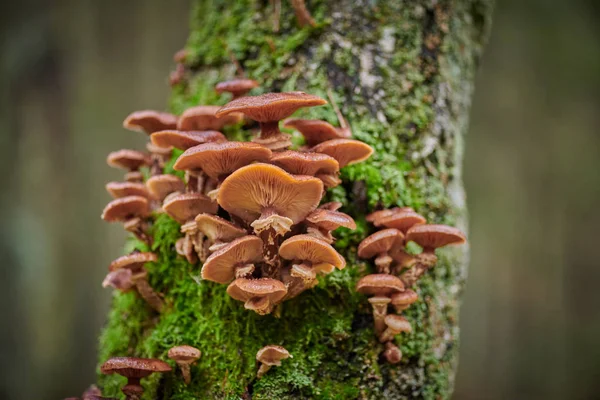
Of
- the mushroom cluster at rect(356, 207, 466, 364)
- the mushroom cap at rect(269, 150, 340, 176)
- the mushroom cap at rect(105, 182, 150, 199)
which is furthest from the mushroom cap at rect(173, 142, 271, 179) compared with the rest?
the mushroom cluster at rect(356, 207, 466, 364)

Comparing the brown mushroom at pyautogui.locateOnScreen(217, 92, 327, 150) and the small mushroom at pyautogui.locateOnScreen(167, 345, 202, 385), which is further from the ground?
the brown mushroom at pyautogui.locateOnScreen(217, 92, 327, 150)

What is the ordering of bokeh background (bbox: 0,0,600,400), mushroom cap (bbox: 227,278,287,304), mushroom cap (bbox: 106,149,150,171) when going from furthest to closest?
bokeh background (bbox: 0,0,600,400)
mushroom cap (bbox: 106,149,150,171)
mushroom cap (bbox: 227,278,287,304)

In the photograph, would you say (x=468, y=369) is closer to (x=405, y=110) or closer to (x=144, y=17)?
(x=405, y=110)

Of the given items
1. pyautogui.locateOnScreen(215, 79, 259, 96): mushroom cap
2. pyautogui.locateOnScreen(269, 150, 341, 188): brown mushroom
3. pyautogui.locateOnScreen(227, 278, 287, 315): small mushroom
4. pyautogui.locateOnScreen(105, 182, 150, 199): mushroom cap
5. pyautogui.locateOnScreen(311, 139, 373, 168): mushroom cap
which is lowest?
pyautogui.locateOnScreen(227, 278, 287, 315): small mushroom

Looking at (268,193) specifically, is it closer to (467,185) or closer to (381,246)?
(381,246)

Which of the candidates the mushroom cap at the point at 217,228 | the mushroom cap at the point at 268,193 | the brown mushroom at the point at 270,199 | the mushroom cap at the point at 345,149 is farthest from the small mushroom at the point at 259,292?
the mushroom cap at the point at 345,149

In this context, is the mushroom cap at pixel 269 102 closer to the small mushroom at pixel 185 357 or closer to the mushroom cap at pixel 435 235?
the mushroom cap at pixel 435 235

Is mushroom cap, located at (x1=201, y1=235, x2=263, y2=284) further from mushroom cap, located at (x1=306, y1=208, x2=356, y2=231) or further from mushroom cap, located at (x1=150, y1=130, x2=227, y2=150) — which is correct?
mushroom cap, located at (x1=150, y1=130, x2=227, y2=150)
